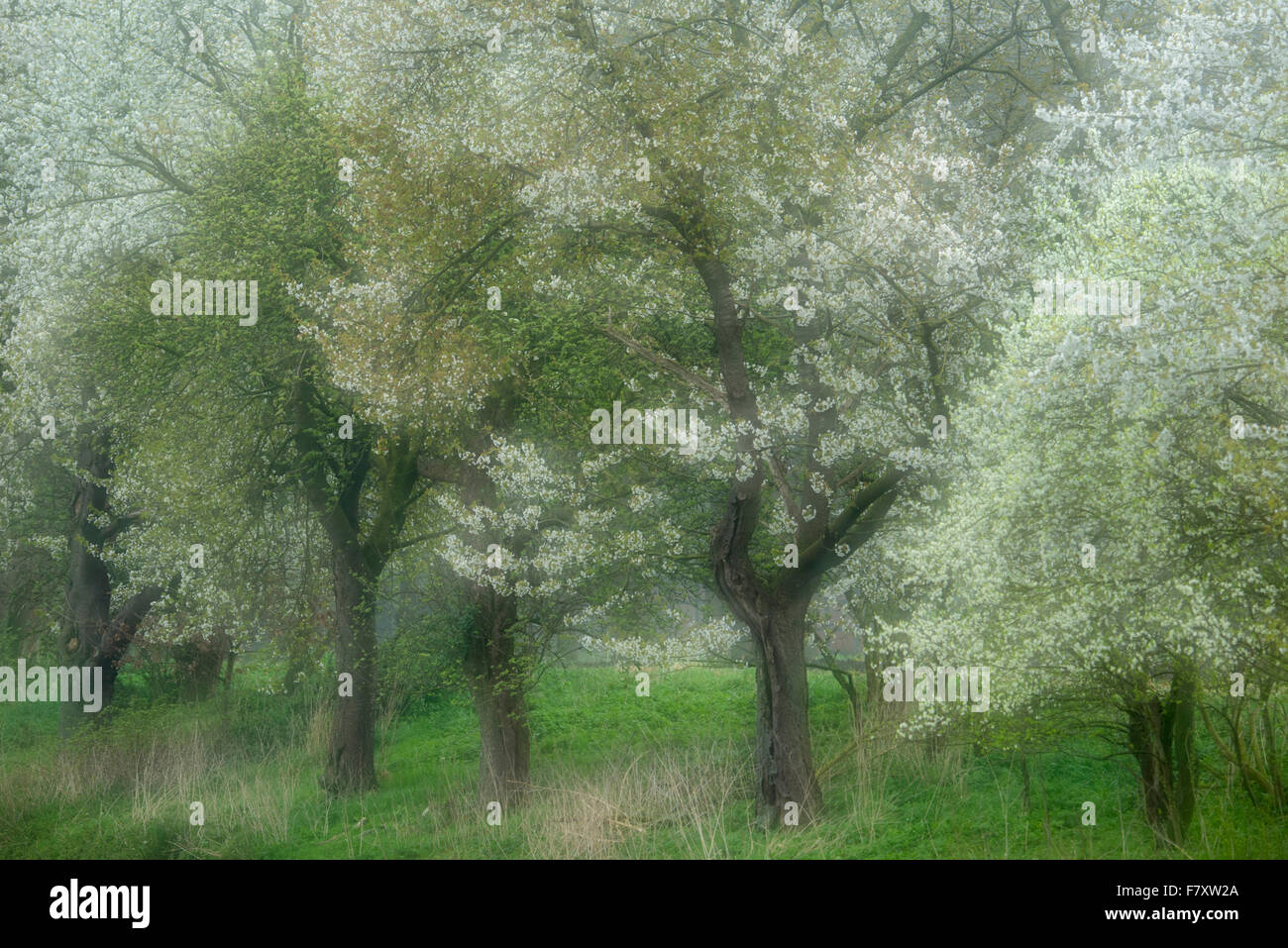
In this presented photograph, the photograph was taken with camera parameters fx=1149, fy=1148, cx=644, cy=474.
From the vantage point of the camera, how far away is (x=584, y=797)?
15.3 metres

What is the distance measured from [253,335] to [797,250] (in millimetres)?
9587

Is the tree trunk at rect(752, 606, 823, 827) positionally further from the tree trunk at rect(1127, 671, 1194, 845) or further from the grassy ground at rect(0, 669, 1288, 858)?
the tree trunk at rect(1127, 671, 1194, 845)

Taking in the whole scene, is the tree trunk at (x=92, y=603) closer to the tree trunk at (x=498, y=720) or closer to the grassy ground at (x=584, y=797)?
the grassy ground at (x=584, y=797)

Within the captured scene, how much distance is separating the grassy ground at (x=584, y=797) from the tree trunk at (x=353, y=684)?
604mm

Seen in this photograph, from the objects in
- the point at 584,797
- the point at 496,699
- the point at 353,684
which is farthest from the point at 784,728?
the point at 353,684

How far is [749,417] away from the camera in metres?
13.9

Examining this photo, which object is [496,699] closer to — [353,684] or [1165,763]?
→ [353,684]

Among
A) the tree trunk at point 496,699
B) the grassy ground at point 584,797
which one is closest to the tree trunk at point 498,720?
the tree trunk at point 496,699

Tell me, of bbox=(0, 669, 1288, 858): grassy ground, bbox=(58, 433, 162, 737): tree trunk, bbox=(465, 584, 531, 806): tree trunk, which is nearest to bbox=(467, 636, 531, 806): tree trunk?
bbox=(465, 584, 531, 806): tree trunk

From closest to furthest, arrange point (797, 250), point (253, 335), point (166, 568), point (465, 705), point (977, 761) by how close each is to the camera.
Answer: point (797, 250), point (977, 761), point (253, 335), point (166, 568), point (465, 705)

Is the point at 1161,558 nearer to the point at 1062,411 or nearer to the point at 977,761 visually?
the point at 1062,411

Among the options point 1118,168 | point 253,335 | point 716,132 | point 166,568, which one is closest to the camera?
point 1118,168
